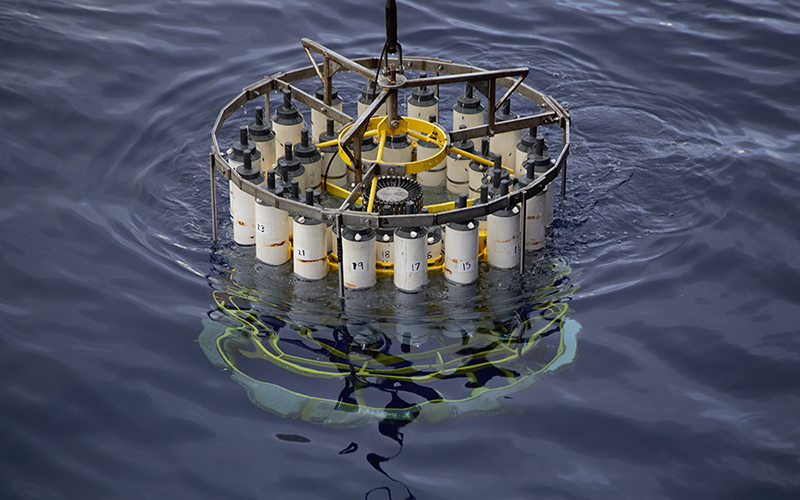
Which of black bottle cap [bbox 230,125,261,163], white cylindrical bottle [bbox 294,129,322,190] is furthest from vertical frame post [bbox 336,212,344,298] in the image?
black bottle cap [bbox 230,125,261,163]

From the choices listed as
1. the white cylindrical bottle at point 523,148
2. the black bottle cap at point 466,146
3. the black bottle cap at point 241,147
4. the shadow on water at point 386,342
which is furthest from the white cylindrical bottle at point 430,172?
the black bottle cap at point 241,147

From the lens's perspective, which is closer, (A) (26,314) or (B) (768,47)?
(A) (26,314)

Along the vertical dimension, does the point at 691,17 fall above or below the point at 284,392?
above

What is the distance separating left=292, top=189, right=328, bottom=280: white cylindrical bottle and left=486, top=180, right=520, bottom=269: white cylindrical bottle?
208 cm

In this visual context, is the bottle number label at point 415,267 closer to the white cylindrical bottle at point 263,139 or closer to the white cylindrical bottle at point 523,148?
the white cylindrical bottle at point 523,148

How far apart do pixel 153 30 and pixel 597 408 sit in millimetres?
12866

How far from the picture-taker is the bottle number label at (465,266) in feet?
40.5

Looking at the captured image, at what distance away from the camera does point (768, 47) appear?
1902 cm

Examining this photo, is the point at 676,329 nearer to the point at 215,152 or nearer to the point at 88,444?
the point at 215,152

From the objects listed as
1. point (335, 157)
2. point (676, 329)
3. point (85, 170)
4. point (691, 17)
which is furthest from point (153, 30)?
point (676, 329)

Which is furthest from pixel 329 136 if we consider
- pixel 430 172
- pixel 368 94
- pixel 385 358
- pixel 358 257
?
pixel 385 358

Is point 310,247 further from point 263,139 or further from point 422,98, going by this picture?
point 422,98

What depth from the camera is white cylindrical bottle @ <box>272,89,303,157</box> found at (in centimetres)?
1425

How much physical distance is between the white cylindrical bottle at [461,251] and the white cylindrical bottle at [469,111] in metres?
2.74
